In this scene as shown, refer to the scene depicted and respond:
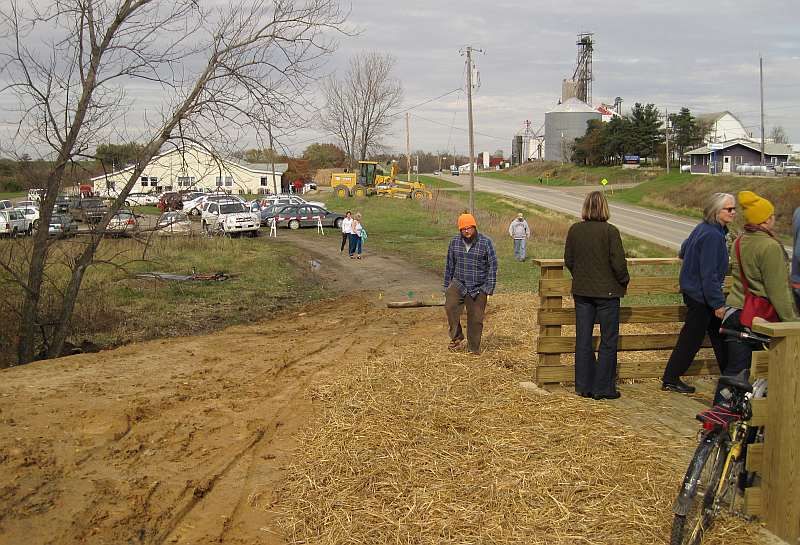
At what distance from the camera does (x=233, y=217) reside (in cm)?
Result: 3694

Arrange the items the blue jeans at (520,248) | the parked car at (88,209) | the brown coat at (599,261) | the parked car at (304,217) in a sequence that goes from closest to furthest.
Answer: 1. the brown coat at (599,261)
2. the parked car at (88,209)
3. the blue jeans at (520,248)
4. the parked car at (304,217)

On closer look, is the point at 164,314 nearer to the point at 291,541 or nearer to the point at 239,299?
the point at 239,299

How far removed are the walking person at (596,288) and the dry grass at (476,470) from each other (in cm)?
27

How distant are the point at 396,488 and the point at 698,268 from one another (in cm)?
356

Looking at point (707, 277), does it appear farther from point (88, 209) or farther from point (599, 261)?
point (88, 209)

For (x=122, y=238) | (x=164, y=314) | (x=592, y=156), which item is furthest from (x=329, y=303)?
(x=592, y=156)

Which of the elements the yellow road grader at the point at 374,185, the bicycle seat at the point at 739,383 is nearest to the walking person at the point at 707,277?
the bicycle seat at the point at 739,383

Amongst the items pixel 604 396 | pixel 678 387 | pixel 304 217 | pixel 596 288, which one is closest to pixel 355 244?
pixel 304 217

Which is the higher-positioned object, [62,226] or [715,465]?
[62,226]

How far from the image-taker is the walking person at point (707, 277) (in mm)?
7035

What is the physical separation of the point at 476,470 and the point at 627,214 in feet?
180

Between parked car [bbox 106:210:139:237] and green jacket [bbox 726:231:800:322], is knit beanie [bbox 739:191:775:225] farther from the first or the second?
parked car [bbox 106:210:139:237]

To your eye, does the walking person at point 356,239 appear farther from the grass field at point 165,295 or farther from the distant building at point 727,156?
the distant building at point 727,156

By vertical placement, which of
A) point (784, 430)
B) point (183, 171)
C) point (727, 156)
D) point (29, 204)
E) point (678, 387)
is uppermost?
point (727, 156)
